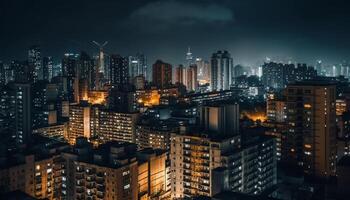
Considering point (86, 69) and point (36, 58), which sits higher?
point (36, 58)

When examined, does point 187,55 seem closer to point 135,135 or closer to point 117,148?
point 135,135

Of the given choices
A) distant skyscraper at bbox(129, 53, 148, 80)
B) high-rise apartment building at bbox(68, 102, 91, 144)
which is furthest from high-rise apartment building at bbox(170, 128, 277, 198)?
distant skyscraper at bbox(129, 53, 148, 80)

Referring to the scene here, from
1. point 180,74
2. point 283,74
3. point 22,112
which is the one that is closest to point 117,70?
point 180,74

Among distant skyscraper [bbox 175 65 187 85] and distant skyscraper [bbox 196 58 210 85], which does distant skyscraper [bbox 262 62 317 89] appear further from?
distant skyscraper [bbox 196 58 210 85]

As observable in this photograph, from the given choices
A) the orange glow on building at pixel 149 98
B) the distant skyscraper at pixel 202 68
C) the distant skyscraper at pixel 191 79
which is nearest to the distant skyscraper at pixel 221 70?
the distant skyscraper at pixel 191 79

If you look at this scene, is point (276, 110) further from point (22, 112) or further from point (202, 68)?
point (202, 68)
